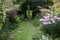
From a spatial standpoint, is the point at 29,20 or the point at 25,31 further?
the point at 29,20

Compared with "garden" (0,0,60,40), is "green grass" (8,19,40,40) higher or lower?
lower

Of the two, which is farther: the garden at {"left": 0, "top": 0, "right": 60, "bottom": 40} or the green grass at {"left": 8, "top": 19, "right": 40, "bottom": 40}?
the green grass at {"left": 8, "top": 19, "right": 40, "bottom": 40}

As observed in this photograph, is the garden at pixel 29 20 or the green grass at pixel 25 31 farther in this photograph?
the green grass at pixel 25 31

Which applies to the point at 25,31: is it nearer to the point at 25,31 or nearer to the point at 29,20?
the point at 25,31

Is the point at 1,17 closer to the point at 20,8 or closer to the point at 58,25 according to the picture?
the point at 58,25

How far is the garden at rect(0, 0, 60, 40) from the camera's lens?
8.35 metres

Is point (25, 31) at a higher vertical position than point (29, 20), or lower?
lower

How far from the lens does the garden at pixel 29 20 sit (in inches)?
329

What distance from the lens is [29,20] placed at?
40.4 feet

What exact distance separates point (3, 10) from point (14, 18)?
9.56 feet

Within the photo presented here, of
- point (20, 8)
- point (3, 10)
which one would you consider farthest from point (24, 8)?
point (3, 10)

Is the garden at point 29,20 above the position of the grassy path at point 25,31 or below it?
above

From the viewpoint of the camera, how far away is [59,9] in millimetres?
9883

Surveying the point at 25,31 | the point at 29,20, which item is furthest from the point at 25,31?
the point at 29,20
